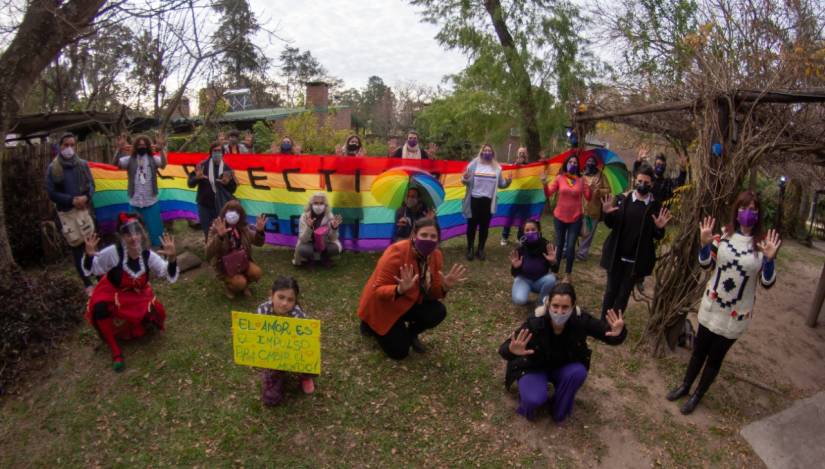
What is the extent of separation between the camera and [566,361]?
3918 millimetres

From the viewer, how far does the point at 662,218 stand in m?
4.80

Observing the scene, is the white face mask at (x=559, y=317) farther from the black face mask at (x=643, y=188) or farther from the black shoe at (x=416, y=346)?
the black face mask at (x=643, y=188)

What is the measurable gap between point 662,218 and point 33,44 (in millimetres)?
6785

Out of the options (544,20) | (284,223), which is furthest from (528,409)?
(544,20)

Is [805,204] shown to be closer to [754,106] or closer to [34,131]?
[754,106]

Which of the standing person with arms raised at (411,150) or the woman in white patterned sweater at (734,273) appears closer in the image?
the woman in white patterned sweater at (734,273)

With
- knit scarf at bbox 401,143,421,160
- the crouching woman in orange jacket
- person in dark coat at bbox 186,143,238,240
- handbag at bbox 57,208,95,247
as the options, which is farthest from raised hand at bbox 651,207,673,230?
handbag at bbox 57,208,95,247

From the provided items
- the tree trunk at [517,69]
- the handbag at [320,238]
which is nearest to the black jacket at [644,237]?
the handbag at [320,238]

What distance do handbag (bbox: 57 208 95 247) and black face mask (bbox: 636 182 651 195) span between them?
6.31 m

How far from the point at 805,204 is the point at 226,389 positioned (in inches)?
582

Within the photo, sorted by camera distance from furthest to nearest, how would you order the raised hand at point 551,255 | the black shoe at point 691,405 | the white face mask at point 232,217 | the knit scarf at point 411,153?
the knit scarf at point 411,153 < the white face mask at point 232,217 < the raised hand at point 551,255 < the black shoe at point 691,405

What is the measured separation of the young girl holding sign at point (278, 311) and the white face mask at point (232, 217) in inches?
72.9

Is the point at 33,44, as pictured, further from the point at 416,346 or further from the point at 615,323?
the point at 615,323

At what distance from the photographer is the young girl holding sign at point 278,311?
153 inches
